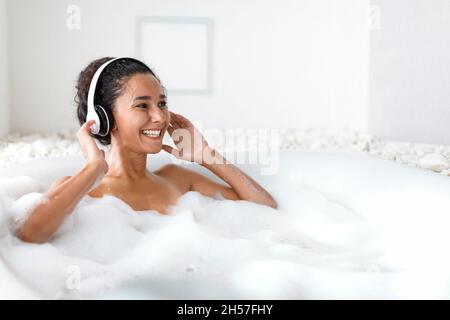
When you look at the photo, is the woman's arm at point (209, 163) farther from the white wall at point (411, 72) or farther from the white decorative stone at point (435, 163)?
the white wall at point (411, 72)

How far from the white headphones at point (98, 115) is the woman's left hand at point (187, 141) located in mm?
271

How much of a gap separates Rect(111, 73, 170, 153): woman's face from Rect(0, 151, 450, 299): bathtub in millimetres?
184

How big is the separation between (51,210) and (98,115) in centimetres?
31

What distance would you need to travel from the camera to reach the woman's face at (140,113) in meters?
1.46

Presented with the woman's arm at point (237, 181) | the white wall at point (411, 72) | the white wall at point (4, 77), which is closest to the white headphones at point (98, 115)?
the woman's arm at point (237, 181)

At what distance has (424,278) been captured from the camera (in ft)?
3.95

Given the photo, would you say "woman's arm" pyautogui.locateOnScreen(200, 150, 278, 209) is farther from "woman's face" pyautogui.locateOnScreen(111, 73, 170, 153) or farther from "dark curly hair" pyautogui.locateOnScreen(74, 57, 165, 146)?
"dark curly hair" pyautogui.locateOnScreen(74, 57, 165, 146)

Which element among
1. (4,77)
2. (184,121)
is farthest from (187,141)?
(4,77)

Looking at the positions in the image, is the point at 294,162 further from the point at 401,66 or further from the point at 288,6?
the point at 288,6

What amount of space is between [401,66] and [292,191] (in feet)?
4.76

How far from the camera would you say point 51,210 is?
1210 mm

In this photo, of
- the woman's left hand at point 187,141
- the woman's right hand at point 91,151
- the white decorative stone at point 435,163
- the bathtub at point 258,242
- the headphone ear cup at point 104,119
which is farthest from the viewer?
the white decorative stone at point 435,163

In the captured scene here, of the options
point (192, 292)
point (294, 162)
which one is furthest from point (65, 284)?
point (294, 162)

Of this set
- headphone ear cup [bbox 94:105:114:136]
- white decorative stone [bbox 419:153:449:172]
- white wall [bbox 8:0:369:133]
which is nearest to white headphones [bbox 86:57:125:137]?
headphone ear cup [bbox 94:105:114:136]
